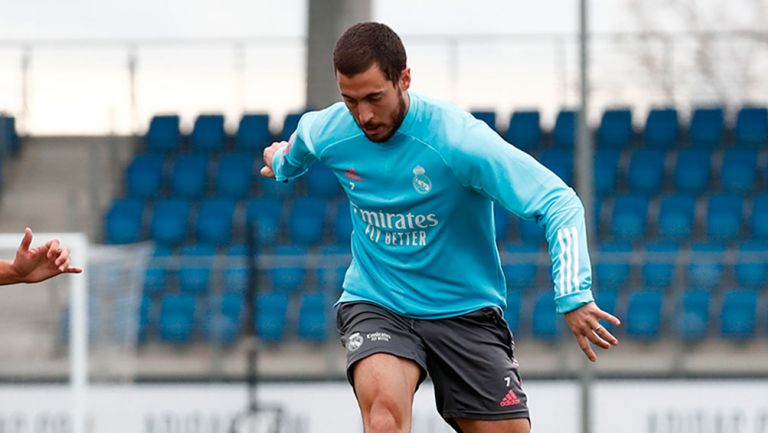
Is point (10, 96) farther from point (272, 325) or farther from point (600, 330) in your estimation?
point (600, 330)

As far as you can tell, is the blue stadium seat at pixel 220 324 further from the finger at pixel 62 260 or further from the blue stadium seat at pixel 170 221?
the finger at pixel 62 260

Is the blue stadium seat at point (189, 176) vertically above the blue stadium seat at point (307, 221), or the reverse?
the blue stadium seat at point (189, 176)

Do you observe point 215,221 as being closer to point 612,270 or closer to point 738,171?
point 612,270

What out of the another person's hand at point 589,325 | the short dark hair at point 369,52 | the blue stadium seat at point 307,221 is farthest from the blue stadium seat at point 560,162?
the another person's hand at point 589,325

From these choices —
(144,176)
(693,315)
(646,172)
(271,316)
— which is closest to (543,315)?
(693,315)

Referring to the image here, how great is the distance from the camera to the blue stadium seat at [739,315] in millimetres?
9406

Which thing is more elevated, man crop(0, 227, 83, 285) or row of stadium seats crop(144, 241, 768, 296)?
man crop(0, 227, 83, 285)

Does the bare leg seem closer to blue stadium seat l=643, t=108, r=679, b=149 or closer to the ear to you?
the ear

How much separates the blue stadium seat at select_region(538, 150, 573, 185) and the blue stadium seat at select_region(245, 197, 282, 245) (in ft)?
7.54

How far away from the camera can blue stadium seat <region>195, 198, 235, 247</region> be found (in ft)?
38.8

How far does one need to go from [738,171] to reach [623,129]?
3.97 ft

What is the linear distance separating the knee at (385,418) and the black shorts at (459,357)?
7.8 inches

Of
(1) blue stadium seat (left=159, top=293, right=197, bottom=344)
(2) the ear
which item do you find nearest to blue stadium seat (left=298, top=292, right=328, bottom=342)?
(1) blue stadium seat (left=159, top=293, right=197, bottom=344)

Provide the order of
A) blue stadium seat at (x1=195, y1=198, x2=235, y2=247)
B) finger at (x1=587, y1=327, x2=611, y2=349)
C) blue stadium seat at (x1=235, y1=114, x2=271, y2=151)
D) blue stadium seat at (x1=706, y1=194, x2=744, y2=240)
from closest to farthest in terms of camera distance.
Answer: finger at (x1=587, y1=327, x2=611, y2=349)
blue stadium seat at (x1=706, y1=194, x2=744, y2=240)
blue stadium seat at (x1=195, y1=198, x2=235, y2=247)
blue stadium seat at (x1=235, y1=114, x2=271, y2=151)
